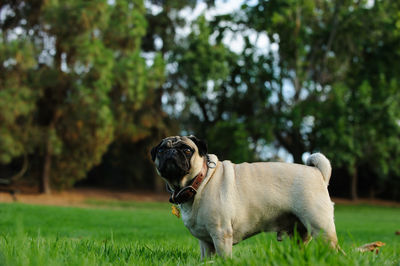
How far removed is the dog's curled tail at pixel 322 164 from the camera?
4461 mm

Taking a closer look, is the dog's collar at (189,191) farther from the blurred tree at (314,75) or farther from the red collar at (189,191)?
the blurred tree at (314,75)

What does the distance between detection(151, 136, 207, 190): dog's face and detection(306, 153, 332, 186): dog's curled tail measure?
3.94 ft

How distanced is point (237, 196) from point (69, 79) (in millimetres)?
21621

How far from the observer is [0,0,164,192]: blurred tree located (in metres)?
22.2

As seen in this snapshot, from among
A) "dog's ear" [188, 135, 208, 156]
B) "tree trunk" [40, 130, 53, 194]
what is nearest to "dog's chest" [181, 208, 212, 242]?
"dog's ear" [188, 135, 208, 156]

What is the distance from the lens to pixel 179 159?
13.5 ft

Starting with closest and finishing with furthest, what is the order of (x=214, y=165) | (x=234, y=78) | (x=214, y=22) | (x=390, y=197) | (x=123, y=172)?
1. (x=214, y=165)
2. (x=214, y=22)
3. (x=234, y=78)
4. (x=390, y=197)
5. (x=123, y=172)

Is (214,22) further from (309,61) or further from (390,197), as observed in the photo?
(390,197)

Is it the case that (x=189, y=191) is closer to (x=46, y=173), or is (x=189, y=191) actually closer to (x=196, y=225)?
(x=196, y=225)

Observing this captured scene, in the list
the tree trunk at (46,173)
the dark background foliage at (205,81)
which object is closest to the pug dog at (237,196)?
the dark background foliage at (205,81)

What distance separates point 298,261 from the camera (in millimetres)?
2988

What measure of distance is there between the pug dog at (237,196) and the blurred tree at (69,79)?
743 inches

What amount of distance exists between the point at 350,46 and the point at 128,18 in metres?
12.9

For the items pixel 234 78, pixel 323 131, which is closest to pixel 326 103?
pixel 323 131
